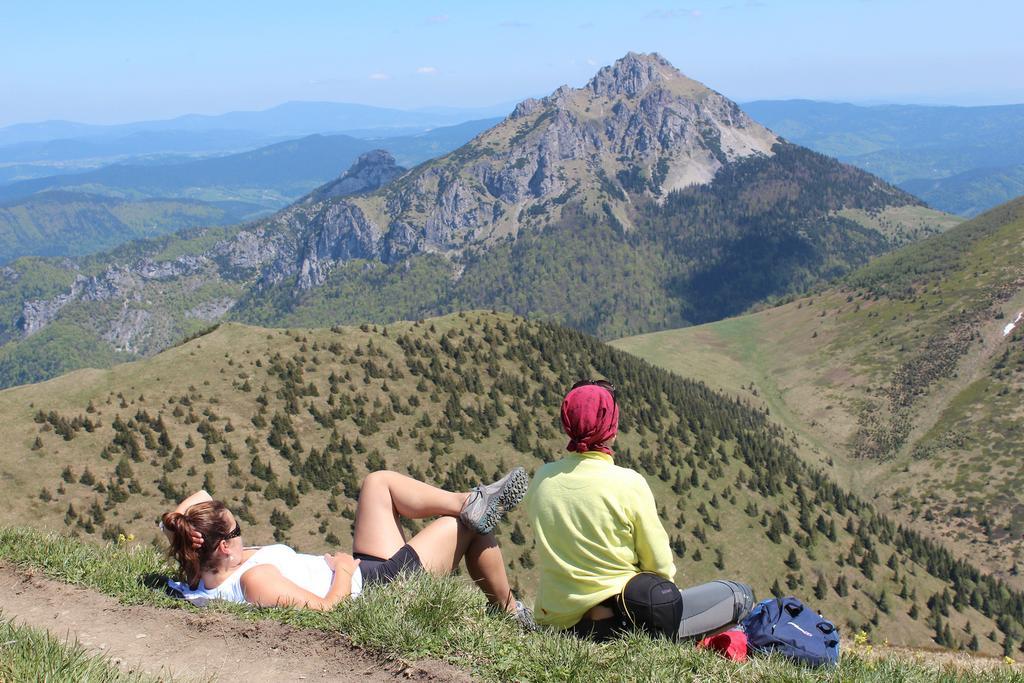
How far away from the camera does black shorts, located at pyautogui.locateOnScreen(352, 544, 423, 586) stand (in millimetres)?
10328

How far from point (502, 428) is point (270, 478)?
3392 centimetres

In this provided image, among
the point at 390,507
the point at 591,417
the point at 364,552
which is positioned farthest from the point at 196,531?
the point at 591,417

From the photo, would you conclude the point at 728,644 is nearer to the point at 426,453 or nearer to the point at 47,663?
the point at 47,663

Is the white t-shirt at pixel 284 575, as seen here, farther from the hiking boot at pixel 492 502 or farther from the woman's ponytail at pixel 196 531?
the hiking boot at pixel 492 502

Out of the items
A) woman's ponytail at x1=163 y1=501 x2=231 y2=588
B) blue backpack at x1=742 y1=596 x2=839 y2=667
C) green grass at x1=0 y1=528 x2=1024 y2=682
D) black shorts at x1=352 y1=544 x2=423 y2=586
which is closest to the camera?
green grass at x1=0 y1=528 x2=1024 y2=682

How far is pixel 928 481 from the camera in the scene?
156 m

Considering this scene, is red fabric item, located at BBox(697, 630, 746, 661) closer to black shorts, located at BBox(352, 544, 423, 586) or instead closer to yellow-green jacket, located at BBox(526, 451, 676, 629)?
yellow-green jacket, located at BBox(526, 451, 676, 629)

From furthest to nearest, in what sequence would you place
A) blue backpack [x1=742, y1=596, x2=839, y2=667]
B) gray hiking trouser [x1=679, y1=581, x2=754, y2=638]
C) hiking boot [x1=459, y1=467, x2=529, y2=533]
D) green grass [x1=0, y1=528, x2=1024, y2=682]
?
hiking boot [x1=459, y1=467, x2=529, y2=533] < gray hiking trouser [x1=679, y1=581, x2=754, y2=638] < blue backpack [x1=742, y1=596, x2=839, y2=667] < green grass [x1=0, y1=528, x2=1024, y2=682]

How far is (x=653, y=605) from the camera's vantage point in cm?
865

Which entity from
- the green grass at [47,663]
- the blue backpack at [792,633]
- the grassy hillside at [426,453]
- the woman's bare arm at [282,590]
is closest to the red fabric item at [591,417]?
the blue backpack at [792,633]

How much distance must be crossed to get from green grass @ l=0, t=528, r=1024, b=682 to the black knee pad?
1.01 feet

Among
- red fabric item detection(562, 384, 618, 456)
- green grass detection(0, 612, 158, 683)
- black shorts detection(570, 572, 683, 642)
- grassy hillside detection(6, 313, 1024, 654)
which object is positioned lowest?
grassy hillside detection(6, 313, 1024, 654)

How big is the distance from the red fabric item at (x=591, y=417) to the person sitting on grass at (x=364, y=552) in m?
1.98

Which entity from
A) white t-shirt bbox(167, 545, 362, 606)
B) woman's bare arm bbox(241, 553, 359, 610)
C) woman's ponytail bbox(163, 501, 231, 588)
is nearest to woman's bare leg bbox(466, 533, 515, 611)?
white t-shirt bbox(167, 545, 362, 606)
